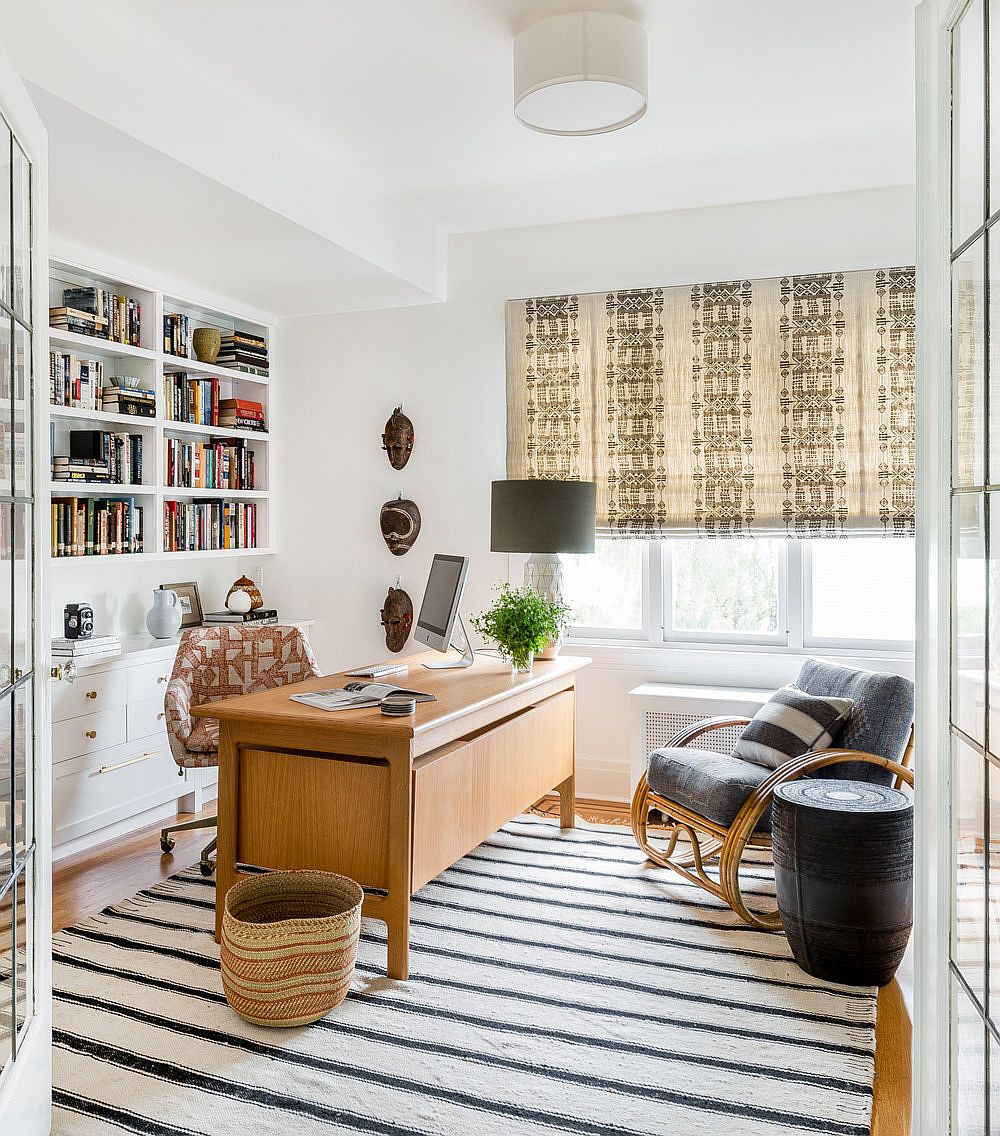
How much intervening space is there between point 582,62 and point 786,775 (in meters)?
2.25

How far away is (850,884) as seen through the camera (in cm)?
270

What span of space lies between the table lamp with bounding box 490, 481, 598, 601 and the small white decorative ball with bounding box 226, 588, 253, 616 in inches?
62.3

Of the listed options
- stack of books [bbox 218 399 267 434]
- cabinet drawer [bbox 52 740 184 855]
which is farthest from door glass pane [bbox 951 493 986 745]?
stack of books [bbox 218 399 267 434]

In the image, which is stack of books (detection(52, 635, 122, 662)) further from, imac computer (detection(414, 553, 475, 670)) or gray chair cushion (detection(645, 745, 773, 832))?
gray chair cushion (detection(645, 745, 773, 832))

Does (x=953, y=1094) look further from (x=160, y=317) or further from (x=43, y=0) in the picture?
(x=160, y=317)

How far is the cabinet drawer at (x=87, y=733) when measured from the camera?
12.0ft

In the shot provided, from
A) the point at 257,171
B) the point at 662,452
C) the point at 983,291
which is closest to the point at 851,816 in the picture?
the point at 983,291

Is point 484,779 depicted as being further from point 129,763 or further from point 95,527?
point 95,527

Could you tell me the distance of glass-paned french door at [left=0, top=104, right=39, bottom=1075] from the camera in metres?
1.82

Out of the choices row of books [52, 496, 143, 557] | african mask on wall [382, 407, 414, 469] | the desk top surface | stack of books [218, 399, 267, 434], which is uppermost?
stack of books [218, 399, 267, 434]

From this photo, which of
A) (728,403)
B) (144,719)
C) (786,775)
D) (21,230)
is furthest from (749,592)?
(21,230)

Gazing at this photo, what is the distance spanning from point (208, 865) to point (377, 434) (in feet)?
7.90

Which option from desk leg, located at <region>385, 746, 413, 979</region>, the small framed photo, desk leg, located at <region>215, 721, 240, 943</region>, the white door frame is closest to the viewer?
the white door frame

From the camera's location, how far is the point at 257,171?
341cm
